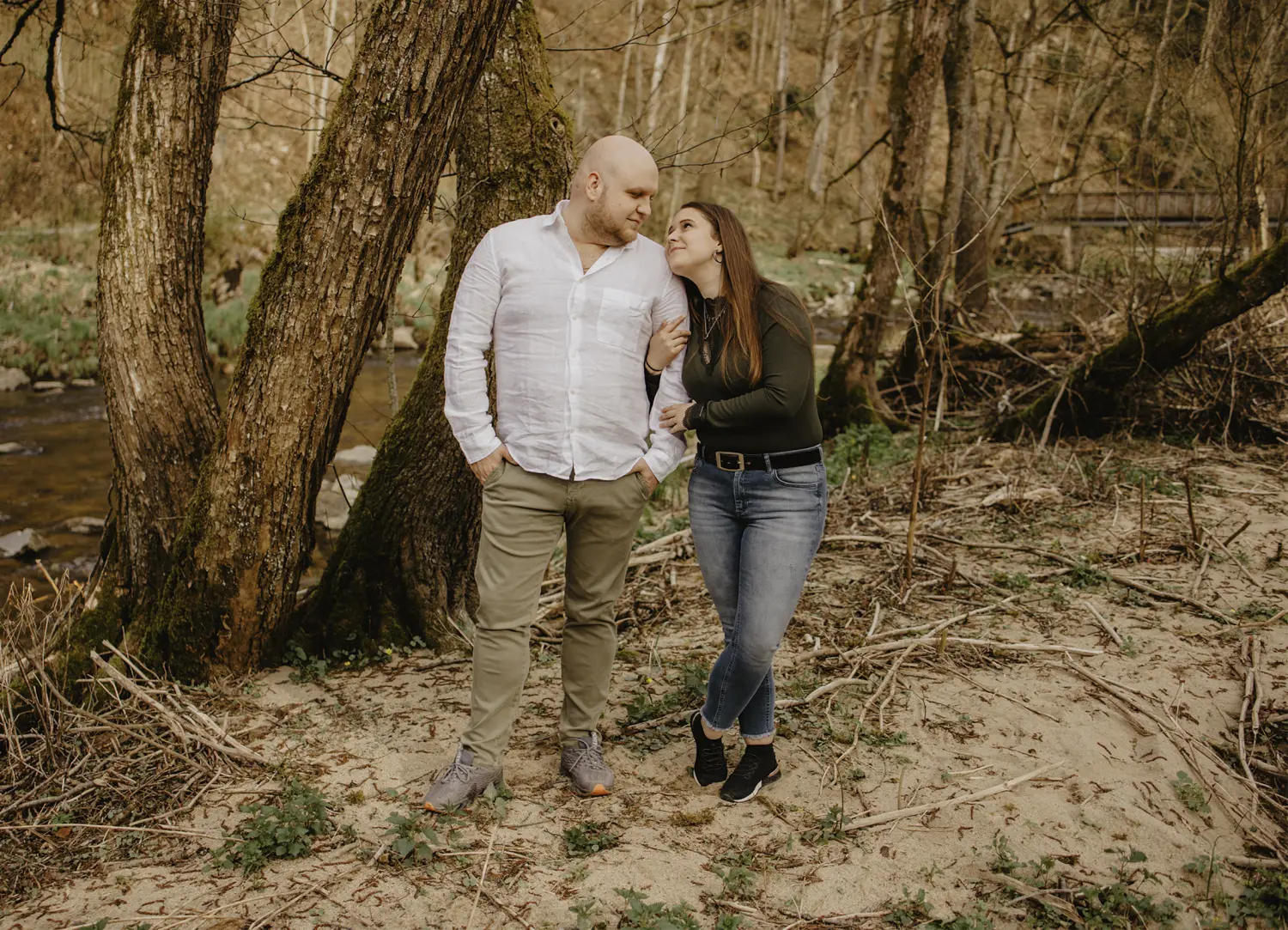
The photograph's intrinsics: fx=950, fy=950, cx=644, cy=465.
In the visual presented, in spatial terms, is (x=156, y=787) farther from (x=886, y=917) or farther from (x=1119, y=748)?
(x=1119, y=748)

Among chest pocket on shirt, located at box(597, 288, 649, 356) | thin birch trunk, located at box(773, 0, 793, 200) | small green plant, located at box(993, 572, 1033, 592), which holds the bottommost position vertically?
small green plant, located at box(993, 572, 1033, 592)

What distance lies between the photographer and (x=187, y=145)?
432cm

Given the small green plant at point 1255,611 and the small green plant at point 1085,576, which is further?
the small green plant at point 1085,576

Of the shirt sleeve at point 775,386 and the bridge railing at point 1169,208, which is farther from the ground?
the bridge railing at point 1169,208

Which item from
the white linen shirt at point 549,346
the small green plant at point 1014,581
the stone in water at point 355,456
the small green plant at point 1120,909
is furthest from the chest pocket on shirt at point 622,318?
the stone in water at point 355,456

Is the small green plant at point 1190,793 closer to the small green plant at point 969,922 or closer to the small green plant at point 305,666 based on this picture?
the small green plant at point 969,922

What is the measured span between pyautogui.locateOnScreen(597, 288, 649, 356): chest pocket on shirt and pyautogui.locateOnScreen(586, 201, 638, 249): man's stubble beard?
0.56ft

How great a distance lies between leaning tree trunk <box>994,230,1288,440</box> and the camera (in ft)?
21.7

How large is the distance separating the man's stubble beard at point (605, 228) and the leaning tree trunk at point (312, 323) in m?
0.95

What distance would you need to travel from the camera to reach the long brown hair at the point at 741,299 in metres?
3.06

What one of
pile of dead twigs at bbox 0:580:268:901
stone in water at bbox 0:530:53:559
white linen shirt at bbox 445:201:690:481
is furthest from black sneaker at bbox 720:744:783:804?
stone in water at bbox 0:530:53:559

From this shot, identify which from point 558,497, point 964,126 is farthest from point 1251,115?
point 558,497

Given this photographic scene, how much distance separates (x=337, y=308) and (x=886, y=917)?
9.68 feet

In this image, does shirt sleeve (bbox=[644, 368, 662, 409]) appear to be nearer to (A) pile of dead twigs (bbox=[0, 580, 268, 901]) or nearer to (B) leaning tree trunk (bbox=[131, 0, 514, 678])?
(B) leaning tree trunk (bbox=[131, 0, 514, 678])
